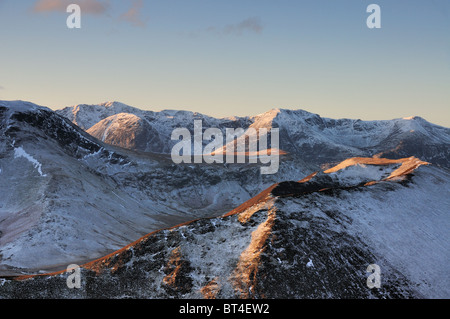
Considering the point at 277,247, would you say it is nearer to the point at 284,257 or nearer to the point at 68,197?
the point at 284,257

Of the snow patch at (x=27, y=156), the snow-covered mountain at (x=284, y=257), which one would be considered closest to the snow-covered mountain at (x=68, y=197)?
the snow patch at (x=27, y=156)

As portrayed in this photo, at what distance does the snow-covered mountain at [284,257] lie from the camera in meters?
45.9

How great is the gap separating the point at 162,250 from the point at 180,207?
132 meters

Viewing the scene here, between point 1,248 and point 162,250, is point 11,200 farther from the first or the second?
point 162,250

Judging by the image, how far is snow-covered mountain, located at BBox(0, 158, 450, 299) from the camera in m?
45.9
